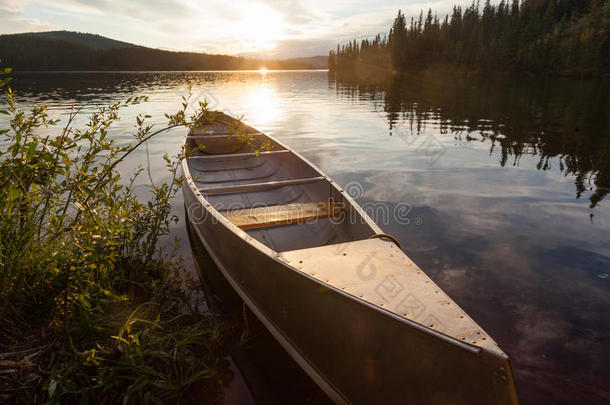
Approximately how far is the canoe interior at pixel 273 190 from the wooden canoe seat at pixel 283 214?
4 cm

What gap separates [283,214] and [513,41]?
98.1m

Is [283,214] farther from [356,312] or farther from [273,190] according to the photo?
[356,312]

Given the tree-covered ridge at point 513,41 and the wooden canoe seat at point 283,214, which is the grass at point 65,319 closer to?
the wooden canoe seat at point 283,214

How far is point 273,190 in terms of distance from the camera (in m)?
8.27

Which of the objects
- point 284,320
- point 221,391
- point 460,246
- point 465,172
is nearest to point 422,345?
point 284,320

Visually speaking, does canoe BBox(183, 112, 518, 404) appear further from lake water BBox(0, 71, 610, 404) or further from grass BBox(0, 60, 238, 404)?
lake water BBox(0, 71, 610, 404)

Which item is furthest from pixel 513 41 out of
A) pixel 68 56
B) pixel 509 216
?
A: pixel 68 56

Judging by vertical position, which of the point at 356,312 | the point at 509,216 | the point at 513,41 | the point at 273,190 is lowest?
the point at 509,216

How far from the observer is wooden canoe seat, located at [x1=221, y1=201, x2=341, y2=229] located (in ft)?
20.0

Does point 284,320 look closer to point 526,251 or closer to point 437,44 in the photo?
point 526,251

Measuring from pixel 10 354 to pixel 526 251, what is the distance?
8152 millimetres

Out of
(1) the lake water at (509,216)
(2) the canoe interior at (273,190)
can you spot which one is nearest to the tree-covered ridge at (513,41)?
(1) the lake water at (509,216)

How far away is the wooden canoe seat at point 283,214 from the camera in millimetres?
6102

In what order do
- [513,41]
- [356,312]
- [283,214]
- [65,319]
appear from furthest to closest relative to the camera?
[513,41], [283,214], [65,319], [356,312]
